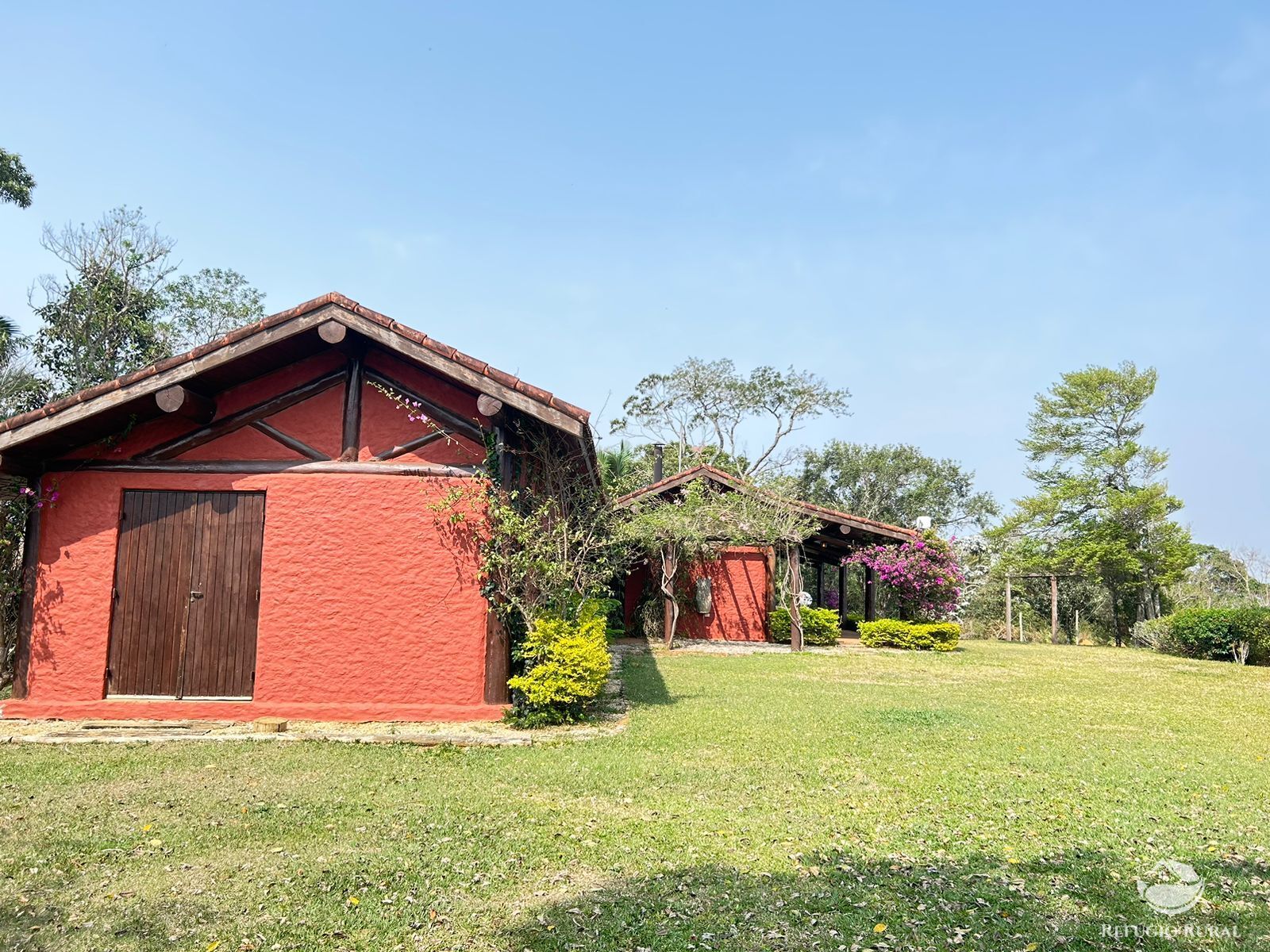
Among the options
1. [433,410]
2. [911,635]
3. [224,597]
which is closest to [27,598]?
[224,597]

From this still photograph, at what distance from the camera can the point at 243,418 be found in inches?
329

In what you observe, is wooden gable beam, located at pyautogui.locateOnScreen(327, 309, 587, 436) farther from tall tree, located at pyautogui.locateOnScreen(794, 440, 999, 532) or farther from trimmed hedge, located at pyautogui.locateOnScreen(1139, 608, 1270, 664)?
tall tree, located at pyautogui.locateOnScreen(794, 440, 999, 532)

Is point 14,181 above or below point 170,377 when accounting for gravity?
above

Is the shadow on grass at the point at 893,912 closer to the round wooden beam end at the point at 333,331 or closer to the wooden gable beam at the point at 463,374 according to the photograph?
the wooden gable beam at the point at 463,374

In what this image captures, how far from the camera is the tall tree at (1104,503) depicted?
26203 mm

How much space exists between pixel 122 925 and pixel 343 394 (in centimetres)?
584

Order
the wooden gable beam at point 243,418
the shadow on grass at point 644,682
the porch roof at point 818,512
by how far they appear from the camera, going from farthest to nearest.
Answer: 1. the porch roof at point 818,512
2. the shadow on grass at point 644,682
3. the wooden gable beam at point 243,418

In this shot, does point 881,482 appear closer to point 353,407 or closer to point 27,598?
point 353,407

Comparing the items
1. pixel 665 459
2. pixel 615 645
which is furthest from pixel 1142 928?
pixel 665 459

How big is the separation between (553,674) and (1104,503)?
1057 inches

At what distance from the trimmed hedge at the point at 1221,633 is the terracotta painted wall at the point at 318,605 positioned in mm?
17819

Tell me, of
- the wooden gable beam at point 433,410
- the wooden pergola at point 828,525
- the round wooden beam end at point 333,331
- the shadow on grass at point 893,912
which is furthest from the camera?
the wooden pergola at point 828,525

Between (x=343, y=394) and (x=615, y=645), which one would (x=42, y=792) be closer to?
(x=343, y=394)

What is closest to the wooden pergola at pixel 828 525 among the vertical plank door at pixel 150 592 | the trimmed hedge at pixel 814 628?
the trimmed hedge at pixel 814 628
